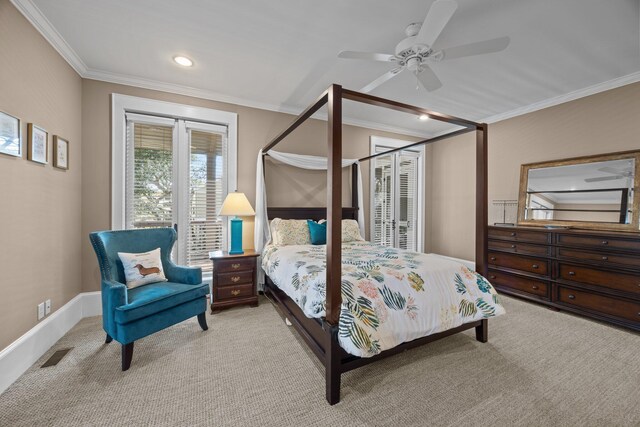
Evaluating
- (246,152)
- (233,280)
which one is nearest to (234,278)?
(233,280)

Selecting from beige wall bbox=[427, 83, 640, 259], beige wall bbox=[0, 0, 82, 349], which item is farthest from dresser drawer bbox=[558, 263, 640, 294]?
beige wall bbox=[0, 0, 82, 349]

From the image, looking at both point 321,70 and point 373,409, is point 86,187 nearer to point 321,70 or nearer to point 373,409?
point 321,70

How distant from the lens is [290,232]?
346cm

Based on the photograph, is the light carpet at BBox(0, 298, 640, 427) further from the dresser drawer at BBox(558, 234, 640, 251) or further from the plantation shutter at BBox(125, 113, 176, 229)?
the plantation shutter at BBox(125, 113, 176, 229)

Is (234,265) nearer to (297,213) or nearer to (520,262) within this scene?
(297,213)

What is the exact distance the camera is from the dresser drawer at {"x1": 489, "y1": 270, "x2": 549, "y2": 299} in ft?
10.7

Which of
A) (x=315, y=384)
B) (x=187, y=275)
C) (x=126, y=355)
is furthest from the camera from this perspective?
(x=187, y=275)

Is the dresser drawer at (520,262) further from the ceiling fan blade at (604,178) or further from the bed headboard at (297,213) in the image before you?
the bed headboard at (297,213)

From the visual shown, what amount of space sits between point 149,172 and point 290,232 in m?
2.00

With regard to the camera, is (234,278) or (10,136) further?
(234,278)

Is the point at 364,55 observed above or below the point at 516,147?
above

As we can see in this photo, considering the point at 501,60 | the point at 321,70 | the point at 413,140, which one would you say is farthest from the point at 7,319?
the point at 413,140

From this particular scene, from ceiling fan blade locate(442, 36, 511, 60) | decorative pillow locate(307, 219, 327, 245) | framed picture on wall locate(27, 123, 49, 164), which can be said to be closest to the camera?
ceiling fan blade locate(442, 36, 511, 60)

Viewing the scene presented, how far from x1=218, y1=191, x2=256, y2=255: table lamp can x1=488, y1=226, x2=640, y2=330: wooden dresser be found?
11.8ft
